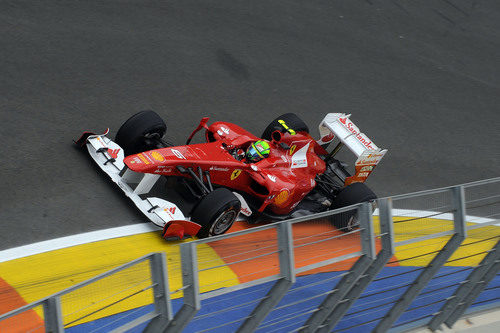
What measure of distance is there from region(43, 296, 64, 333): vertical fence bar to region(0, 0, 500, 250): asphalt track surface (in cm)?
376

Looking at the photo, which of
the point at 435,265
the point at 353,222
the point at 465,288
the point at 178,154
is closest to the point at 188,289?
the point at 353,222

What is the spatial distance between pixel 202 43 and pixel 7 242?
558cm

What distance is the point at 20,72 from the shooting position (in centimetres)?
908

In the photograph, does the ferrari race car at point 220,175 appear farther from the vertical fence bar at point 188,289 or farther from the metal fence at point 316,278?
the vertical fence bar at point 188,289

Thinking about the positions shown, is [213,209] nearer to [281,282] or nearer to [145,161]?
[145,161]

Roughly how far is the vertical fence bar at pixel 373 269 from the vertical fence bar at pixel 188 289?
1.40 meters

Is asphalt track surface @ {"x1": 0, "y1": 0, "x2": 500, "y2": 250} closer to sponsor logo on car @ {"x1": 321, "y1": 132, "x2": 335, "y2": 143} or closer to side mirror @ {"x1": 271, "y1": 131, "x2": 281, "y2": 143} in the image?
sponsor logo on car @ {"x1": 321, "y1": 132, "x2": 335, "y2": 143}

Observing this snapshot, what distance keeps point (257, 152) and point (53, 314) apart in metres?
4.93

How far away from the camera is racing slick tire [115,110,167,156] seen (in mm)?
7777

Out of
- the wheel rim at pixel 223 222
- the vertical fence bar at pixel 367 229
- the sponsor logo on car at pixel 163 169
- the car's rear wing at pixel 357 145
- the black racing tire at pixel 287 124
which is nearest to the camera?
the vertical fence bar at pixel 367 229

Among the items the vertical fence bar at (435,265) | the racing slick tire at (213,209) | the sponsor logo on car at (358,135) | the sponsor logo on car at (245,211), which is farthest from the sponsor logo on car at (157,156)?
the vertical fence bar at (435,265)

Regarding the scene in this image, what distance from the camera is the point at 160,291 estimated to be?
342cm

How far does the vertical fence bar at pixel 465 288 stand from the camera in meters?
5.37

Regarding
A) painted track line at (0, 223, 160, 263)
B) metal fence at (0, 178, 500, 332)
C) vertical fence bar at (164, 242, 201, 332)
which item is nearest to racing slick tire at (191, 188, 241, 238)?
painted track line at (0, 223, 160, 263)
